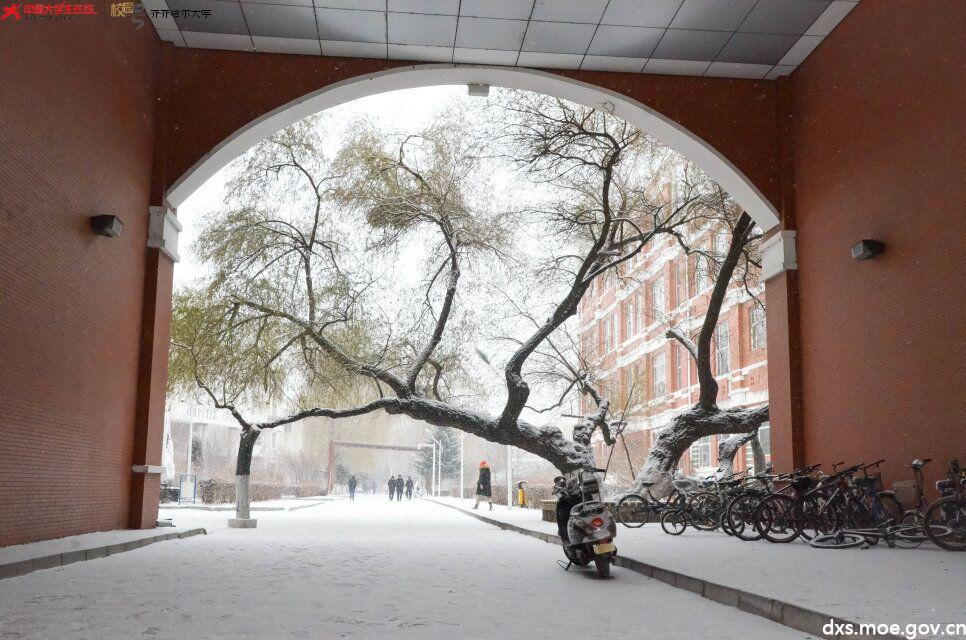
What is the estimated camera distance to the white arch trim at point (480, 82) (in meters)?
13.7

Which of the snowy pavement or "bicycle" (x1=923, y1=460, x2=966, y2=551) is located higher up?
"bicycle" (x1=923, y1=460, x2=966, y2=551)

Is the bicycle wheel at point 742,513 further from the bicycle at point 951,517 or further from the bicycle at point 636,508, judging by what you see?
the bicycle at point 951,517

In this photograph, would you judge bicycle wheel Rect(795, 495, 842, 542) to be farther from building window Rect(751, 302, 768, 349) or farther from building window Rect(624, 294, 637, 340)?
building window Rect(624, 294, 637, 340)

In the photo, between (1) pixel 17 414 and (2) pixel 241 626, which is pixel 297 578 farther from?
(1) pixel 17 414

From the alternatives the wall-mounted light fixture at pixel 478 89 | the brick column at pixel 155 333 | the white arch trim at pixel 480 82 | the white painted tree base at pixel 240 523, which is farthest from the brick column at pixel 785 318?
the white painted tree base at pixel 240 523

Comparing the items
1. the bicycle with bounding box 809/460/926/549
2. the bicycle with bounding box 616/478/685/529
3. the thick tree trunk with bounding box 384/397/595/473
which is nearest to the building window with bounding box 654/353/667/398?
the thick tree trunk with bounding box 384/397/595/473

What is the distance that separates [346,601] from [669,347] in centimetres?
3091

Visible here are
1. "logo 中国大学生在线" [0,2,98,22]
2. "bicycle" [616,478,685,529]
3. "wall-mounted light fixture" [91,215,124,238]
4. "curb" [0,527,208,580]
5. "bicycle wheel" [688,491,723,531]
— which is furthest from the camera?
"bicycle" [616,478,685,529]

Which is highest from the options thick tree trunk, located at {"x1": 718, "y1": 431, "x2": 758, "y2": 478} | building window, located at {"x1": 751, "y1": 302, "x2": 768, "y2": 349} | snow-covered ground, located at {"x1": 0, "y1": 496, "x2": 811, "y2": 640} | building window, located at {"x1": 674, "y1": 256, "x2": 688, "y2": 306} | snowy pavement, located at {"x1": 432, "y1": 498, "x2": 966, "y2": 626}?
building window, located at {"x1": 674, "y1": 256, "x2": 688, "y2": 306}

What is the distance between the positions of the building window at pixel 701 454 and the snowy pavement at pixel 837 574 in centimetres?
2125

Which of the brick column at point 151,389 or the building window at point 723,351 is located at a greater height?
the building window at point 723,351

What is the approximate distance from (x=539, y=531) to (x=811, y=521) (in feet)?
16.4

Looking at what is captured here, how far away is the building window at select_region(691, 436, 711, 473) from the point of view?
107ft

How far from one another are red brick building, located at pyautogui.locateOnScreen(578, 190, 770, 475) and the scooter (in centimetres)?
1307
